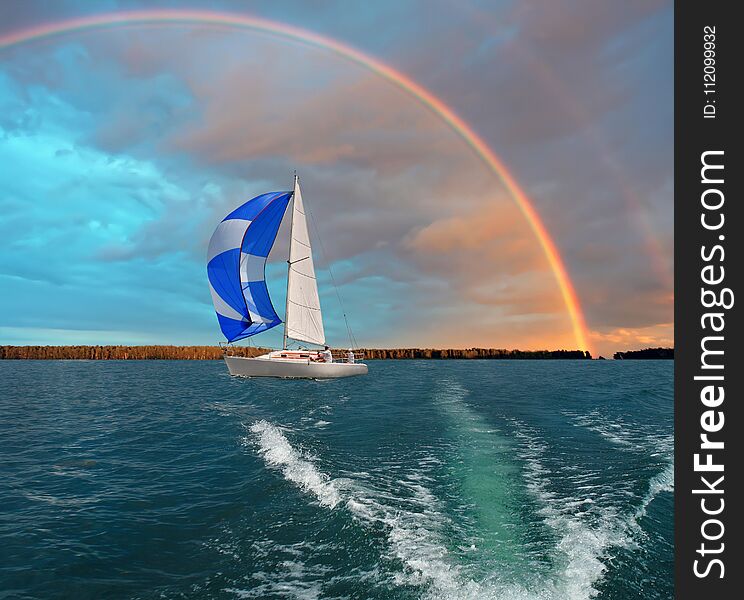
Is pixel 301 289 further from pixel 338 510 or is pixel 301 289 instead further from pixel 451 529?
pixel 451 529

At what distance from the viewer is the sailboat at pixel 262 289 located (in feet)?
140

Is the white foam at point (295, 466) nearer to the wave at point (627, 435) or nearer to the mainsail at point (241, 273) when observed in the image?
the wave at point (627, 435)

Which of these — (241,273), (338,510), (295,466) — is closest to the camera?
(338,510)

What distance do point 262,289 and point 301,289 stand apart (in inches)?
170

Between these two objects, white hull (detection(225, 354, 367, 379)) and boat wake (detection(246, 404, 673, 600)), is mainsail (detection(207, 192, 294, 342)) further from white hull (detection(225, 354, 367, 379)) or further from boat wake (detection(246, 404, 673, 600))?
boat wake (detection(246, 404, 673, 600))

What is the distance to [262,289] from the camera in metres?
45.7

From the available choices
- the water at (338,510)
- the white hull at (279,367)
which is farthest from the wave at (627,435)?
the white hull at (279,367)

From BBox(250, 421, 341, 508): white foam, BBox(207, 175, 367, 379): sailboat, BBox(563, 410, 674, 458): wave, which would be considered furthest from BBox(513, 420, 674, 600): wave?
BBox(207, 175, 367, 379): sailboat

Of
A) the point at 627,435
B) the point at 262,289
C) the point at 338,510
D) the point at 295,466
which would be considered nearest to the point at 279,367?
the point at 262,289

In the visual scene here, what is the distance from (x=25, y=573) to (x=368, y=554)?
5700mm

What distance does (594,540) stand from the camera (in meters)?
7.85
